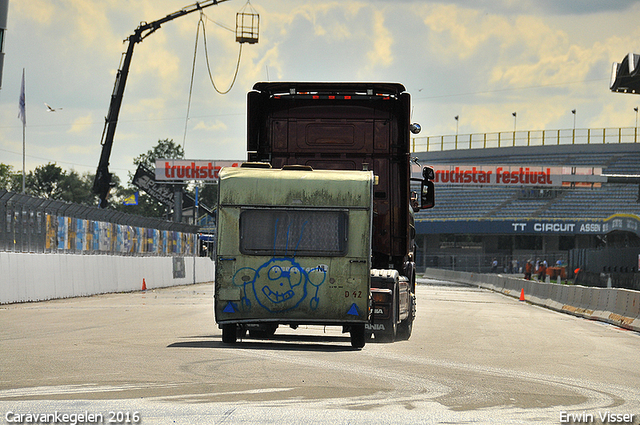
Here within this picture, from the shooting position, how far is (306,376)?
10.6m

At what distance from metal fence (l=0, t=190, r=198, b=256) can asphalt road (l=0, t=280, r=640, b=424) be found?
7452mm

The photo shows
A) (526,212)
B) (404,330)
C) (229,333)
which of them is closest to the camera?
(229,333)

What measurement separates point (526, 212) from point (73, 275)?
6467 cm

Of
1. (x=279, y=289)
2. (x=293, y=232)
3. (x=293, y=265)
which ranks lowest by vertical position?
(x=279, y=289)

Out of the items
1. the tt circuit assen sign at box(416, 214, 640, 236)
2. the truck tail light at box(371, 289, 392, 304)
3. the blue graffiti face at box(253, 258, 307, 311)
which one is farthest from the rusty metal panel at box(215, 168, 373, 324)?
the tt circuit assen sign at box(416, 214, 640, 236)

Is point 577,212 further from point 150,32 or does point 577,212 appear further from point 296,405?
point 296,405

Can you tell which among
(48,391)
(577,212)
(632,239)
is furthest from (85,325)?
(577,212)

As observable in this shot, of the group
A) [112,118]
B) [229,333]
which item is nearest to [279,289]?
[229,333]

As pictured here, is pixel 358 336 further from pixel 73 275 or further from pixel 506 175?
pixel 506 175

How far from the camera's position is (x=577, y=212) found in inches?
3447

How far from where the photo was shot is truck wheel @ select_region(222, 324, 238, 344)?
46.6ft

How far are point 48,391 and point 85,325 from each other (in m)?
9.36

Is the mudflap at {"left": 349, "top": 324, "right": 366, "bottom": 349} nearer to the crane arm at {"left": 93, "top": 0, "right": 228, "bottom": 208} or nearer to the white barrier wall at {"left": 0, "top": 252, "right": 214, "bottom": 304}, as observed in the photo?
the white barrier wall at {"left": 0, "top": 252, "right": 214, "bottom": 304}

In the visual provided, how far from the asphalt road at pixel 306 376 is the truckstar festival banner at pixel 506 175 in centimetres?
4867
